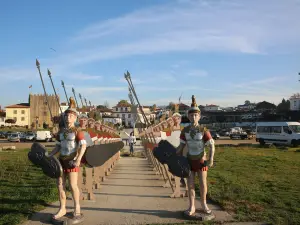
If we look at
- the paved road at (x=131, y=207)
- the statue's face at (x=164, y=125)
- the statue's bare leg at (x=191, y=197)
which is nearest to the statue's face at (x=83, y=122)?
the paved road at (x=131, y=207)

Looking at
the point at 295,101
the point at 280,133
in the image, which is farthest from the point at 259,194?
the point at 295,101

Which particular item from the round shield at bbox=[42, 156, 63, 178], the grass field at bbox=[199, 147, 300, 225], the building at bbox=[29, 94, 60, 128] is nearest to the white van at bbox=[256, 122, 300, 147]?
the grass field at bbox=[199, 147, 300, 225]

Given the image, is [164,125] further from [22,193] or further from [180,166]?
[180,166]

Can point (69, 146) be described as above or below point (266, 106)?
below

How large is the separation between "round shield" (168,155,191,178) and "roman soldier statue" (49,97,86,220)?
1.52 meters

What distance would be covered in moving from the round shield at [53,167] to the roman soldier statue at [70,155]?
0.11 m

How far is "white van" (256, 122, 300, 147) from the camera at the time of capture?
2734cm

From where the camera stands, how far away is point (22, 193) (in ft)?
26.6

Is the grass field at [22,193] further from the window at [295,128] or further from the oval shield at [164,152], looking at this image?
the window at [295,128]

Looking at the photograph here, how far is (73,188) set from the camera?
5852 mm

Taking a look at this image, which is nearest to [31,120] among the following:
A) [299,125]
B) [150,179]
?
[299,125]

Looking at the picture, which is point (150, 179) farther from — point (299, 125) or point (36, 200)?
point (299, 125)

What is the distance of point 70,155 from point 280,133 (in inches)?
1004

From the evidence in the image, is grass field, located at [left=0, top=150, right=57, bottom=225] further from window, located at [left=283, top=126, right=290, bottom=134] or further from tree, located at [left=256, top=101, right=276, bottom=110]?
tree, located at [left=256, top=101, right=276, bottom=110]
